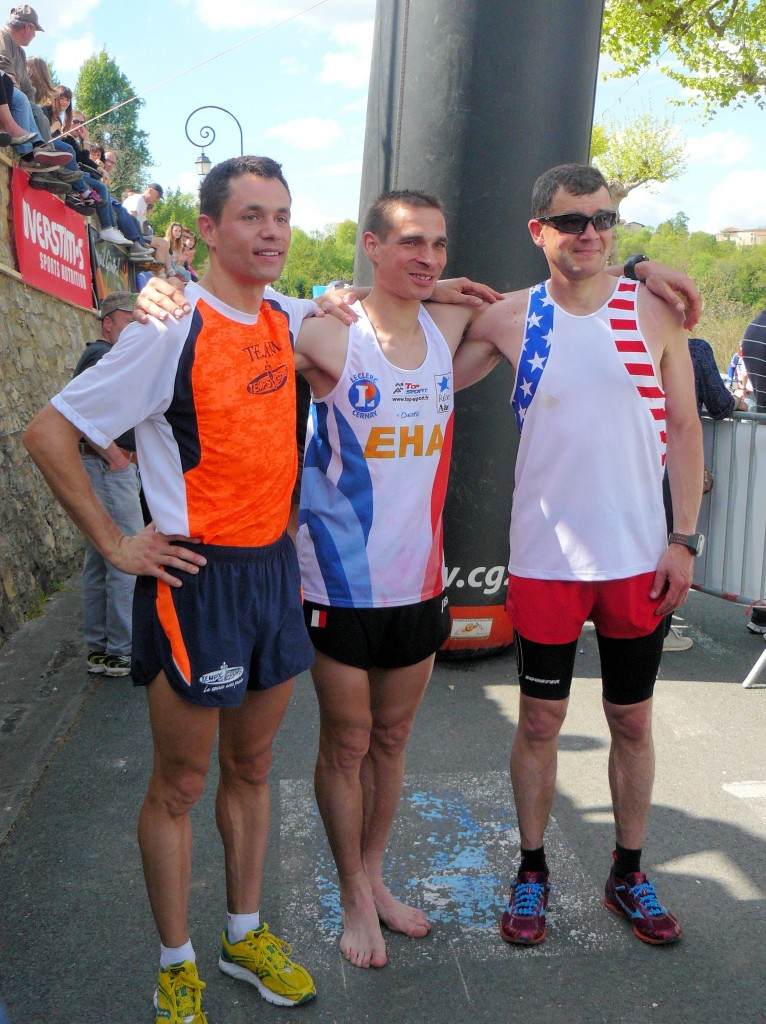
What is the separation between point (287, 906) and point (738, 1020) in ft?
4.65

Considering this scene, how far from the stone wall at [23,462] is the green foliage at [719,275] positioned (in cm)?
447

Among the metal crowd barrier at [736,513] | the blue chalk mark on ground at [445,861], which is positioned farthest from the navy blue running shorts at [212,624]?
the metal crowd barrier at [736,513]

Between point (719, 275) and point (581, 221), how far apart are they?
49.3 m

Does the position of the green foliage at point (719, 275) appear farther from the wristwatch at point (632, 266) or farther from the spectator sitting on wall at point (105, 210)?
Answer: the spectator sitting on wall at point (105, 210)

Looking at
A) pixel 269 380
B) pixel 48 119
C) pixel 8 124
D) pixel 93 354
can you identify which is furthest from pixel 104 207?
pixel 269 380

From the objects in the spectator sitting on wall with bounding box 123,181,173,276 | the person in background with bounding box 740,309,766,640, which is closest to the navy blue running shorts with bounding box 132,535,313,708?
the person in background with bounding box 740,309,766,640

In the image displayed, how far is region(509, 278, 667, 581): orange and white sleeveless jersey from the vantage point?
2.81 m

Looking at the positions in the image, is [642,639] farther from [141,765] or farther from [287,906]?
[141,765]

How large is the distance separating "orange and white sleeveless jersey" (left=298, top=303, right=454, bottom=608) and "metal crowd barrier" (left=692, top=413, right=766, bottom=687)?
2819mm

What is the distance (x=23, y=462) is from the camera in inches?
282

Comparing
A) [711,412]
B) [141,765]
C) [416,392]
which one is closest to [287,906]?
→ [141,765]

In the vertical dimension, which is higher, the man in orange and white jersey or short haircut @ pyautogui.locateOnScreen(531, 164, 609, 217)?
short haircut @ pyautogui.locateOnScreen(531, 164, 609, 217)

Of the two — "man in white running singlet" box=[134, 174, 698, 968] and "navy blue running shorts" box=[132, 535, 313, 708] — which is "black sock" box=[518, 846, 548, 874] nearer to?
"man in white running singlet" box=[134, 174, 698, 968]

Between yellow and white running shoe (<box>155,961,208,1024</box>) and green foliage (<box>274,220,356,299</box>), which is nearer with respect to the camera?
yellow and white running shoe (<box>155,961,208,1024</box>)
